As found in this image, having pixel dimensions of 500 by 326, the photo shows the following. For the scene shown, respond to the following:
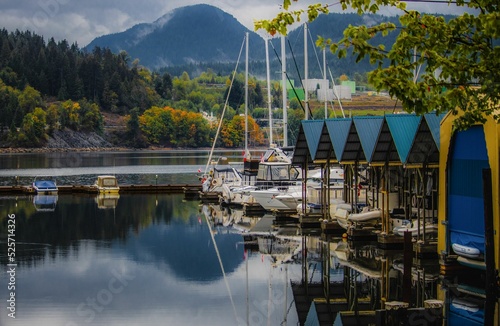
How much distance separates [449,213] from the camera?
27.9m

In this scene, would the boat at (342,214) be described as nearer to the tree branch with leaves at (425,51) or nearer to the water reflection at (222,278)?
the water reflection at (222,278)

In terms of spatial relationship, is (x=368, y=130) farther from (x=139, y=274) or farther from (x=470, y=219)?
(x=139, y=274)

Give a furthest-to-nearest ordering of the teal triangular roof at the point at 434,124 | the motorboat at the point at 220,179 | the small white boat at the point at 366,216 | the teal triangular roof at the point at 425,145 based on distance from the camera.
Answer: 1. the motorboat at the point at 220,179
2. the small white boat at the point at 366,216
3. the teal triangular roof at the point at 425,145
4. the teal triangular roof at the point at 434,124

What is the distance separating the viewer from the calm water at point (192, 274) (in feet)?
77.4

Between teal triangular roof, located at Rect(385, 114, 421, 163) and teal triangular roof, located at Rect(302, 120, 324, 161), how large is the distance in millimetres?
9367

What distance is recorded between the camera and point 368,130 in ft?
116

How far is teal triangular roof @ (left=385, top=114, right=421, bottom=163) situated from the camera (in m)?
31.1

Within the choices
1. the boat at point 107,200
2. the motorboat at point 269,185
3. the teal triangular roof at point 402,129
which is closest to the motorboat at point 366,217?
the teal triangular roof at point 402,129

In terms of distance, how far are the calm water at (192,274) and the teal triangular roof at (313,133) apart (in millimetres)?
3795

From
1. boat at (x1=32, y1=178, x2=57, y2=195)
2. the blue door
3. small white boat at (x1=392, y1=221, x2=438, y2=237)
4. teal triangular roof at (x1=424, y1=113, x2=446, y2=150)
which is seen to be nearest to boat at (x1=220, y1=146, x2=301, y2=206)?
boat at (x1=32, y1=178, x2=57, y2=195)

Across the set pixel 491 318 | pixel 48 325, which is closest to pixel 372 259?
pixel 491 318

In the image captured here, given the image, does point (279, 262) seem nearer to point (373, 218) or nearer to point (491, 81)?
point (373, 218)

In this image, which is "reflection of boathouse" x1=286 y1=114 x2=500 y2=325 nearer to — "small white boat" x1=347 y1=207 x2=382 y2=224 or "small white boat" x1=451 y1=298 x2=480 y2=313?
"small white boat" x1=451 y1=298 x2=480 y2=313

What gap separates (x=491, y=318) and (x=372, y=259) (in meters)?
10.5
